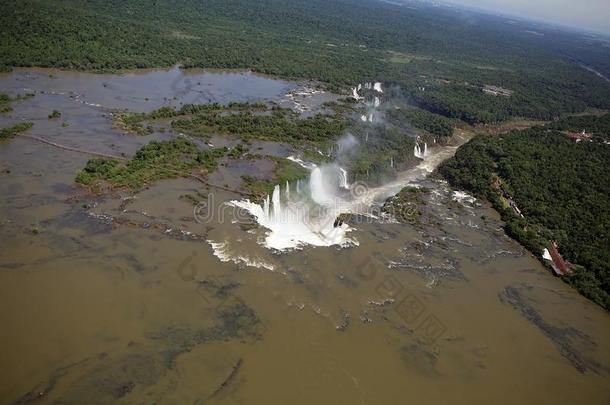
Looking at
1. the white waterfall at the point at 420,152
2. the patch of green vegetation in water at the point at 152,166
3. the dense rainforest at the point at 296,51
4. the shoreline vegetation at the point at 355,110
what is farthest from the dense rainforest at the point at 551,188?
the patch of green vegetation in water at the point at 152,166

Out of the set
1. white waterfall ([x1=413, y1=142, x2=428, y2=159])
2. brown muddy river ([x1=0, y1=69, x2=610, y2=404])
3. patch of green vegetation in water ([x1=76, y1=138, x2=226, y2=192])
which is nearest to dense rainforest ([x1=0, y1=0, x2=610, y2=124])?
white waterfall ([x1=413, y1=142, x2=428, y2=159])

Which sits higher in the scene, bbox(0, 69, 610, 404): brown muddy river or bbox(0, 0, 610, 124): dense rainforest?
bbox(0, 0, 610, 124): dense rainforest

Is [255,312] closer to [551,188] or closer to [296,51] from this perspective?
[551,188]

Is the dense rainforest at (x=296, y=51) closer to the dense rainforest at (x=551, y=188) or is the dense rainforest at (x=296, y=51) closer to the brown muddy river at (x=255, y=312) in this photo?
the dense rainforest at (x=551, y=188)

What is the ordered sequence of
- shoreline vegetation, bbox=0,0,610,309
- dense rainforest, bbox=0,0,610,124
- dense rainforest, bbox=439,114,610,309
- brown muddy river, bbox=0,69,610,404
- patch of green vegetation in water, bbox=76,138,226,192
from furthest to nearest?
dense rainforest, bbox=0,0,610,124 < shoreline vegetation, bbox=0,0,610,309 < dense rainforest, bbox=439,114,610,309 < patch of green vegetation in water, bbox=76,138,226,192 < brown muddy river, bbox=0,69,610,404

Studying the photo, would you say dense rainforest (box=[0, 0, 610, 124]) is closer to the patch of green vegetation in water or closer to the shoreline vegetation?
the shoreline vegetation

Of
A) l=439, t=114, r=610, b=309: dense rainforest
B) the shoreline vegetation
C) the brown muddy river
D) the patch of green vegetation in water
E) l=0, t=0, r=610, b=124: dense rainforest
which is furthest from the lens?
l=0, t=0, r=610, b=124: dense rainforest

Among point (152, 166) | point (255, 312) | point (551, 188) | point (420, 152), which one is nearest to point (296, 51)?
point (420, 152)
